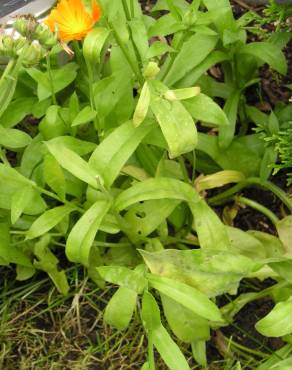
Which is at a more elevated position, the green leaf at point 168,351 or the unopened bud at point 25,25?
the unopened bud at point 25,25

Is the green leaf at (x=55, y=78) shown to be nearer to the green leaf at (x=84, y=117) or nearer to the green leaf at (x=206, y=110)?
the green leaf at (x=84, y=117)

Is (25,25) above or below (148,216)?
Result: above

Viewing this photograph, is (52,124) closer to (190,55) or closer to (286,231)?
(190,55)

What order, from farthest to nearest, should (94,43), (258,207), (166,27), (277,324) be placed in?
1. (258,207)
2. (166,27)
3. (94,43)
4. (277,324)

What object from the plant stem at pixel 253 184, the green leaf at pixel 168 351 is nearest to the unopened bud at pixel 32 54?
the green leaf at pixel 168 351

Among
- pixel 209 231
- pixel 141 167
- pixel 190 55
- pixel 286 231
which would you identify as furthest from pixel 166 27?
pixel 286 231

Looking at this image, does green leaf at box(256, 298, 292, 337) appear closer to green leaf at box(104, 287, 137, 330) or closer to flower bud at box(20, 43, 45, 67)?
green leaf at box(104, 287, 137, 330)
